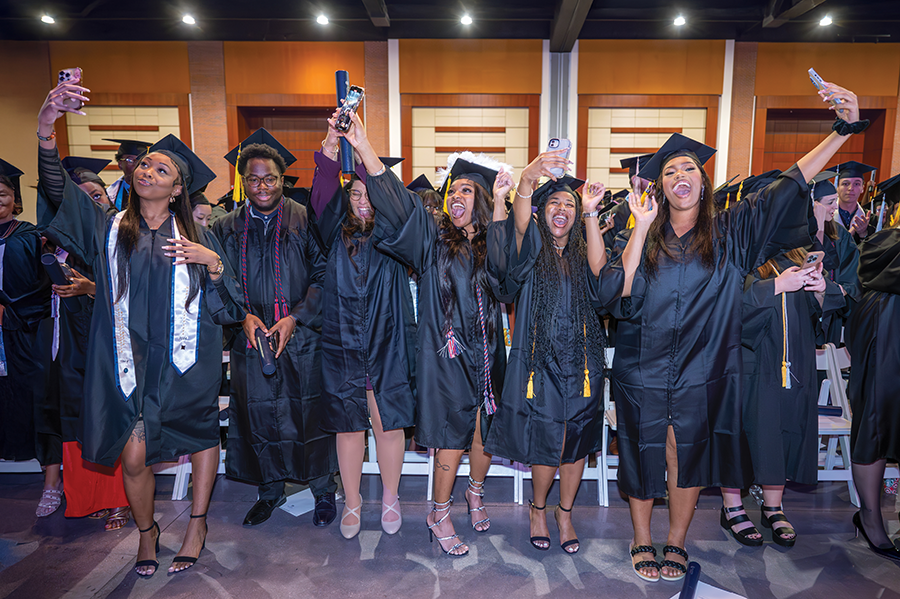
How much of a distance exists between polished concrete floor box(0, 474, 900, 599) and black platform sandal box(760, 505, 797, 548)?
0.05m

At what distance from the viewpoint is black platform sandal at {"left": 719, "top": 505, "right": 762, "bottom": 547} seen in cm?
269

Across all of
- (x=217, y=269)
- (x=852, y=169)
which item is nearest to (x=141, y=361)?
(x=217, y=269)

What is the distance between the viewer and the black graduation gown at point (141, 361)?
229 centimetres

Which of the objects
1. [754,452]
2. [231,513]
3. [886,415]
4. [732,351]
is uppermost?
[732,351]

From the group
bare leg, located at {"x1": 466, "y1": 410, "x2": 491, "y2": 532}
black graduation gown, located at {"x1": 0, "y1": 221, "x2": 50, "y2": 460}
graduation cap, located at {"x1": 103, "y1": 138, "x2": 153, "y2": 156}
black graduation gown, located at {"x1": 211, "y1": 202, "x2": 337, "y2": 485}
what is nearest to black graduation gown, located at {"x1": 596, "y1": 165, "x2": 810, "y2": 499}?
bare leg, located at {"x1": 466, "y1": 410, "x2": 491, "y2": 532}

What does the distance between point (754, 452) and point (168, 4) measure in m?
8.77

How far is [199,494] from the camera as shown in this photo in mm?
2625

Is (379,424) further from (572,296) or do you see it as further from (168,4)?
(168,4)

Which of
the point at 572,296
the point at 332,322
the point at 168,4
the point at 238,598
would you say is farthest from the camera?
the point at 168,4

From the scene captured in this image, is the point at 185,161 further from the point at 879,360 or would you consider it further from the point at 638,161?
the point at 879,360

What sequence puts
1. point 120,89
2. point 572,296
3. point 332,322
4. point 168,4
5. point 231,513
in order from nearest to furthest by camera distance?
point 572,296
point 332,322
point 231,513
point 168,4
point 120,89

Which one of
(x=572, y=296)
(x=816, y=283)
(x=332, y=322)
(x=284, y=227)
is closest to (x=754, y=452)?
(x=816, y=283)

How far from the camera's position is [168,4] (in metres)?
7.21

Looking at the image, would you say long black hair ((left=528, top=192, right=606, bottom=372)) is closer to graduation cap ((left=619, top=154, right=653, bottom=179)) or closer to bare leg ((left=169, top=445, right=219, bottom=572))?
graduation cap ((left=619, top=154, right=653, bottom=179))
